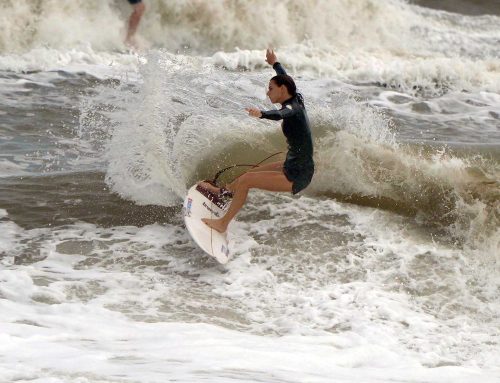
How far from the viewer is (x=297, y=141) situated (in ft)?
24.2

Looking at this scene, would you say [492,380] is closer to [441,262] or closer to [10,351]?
[441,262]

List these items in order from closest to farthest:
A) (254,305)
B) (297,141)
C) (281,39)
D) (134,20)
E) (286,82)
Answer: (254,305) < (286,82) < (297,141) < (134,20) < (281,39)

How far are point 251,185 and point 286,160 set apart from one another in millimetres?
375

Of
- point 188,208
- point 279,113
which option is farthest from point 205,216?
point 279,113

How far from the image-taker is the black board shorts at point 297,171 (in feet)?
24.5

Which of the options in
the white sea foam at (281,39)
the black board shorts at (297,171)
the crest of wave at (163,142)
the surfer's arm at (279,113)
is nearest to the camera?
the surfer's arm at (279,113)

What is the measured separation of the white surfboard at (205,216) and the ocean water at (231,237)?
0.12 meters

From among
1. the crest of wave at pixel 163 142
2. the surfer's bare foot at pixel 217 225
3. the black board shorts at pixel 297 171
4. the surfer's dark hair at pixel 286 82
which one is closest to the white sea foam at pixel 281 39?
the crest of wave at pixel 163 142

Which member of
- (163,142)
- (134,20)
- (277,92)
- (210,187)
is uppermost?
(277,92)

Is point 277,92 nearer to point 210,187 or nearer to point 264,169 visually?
point 264,169

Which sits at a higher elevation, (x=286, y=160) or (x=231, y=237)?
(x=286, y=160)

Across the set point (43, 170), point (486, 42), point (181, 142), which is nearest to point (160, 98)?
point (181, 142)

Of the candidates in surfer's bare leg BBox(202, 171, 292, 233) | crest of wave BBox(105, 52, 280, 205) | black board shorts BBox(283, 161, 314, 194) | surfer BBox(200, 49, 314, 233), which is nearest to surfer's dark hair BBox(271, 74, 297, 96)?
surfer BBox(200, 49, 314, 233)

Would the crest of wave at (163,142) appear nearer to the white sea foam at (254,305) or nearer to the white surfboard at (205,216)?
the white surfboard at (205,216)
